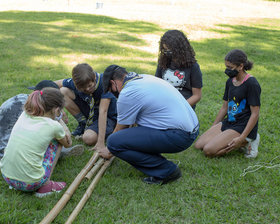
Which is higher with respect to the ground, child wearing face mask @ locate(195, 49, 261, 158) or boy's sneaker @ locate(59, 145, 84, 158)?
child wearing face mask @ locate(195, 49, 261, 158)

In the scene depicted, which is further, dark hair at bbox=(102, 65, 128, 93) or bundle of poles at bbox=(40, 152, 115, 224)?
dark hair at bbox=(102, 65, 128, 93)

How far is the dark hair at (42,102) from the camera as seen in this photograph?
9.06 feet

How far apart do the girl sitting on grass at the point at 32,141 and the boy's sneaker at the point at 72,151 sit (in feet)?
2.42

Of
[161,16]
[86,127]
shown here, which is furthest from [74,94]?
[161,16]

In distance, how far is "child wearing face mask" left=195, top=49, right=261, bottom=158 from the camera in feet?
11.9

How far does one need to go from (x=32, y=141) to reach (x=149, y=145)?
1.04m

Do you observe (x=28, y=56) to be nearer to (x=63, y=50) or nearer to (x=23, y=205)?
(x=63, y=50)

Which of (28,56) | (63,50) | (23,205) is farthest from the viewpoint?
(63,50)

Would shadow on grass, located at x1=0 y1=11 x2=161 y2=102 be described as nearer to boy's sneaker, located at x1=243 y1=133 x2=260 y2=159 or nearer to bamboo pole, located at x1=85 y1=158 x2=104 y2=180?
bamboo pole, located at x1=85 y1=158 x2=104 y2=180

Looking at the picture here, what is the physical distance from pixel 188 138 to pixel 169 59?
4.32 ft

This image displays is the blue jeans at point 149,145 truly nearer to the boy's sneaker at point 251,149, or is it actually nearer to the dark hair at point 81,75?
the dark hair at point 81,75

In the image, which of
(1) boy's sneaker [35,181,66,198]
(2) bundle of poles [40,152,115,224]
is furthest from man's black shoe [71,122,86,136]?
(1) boy's sneaker [35,181,66,198]

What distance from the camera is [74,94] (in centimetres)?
419

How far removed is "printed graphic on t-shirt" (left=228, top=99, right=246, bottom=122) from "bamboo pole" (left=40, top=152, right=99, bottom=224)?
5.38 feet
